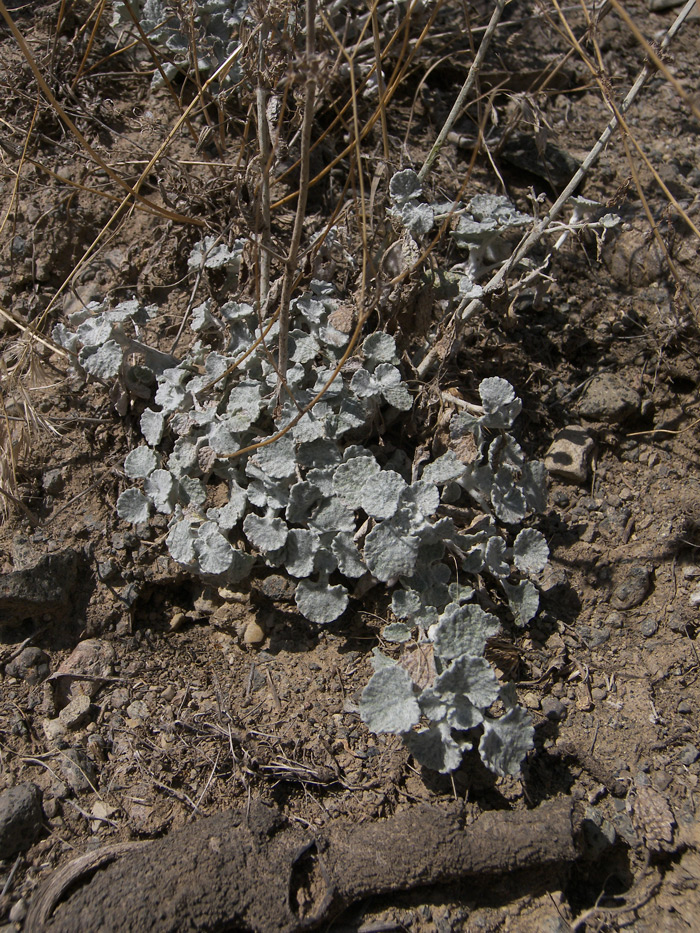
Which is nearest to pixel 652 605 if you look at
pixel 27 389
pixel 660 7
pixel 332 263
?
pixel 332 263

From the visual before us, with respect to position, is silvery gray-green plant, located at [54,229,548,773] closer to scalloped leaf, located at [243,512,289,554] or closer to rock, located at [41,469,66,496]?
scalloped leaf, located at [243,512,289,554]

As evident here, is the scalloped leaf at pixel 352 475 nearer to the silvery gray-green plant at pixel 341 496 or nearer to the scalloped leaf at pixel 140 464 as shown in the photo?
the silvery gray-green plant at pixel 341 496

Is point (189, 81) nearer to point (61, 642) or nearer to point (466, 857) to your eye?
point (61, 642)

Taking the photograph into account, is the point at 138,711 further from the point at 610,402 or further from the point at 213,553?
the point at 610,402

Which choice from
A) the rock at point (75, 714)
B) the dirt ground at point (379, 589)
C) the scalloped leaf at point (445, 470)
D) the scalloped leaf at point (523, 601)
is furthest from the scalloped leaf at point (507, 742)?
the rock at point (75, 714)

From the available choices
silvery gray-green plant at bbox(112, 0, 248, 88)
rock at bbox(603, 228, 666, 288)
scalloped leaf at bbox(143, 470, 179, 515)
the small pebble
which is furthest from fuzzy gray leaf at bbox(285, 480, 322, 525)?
silvery gray-green plant at bbox(112, 0, 248, 88)

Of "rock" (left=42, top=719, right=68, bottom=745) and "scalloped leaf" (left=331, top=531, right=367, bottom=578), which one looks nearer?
"rock" (left=42, top=719, right=68, bottom=745)
